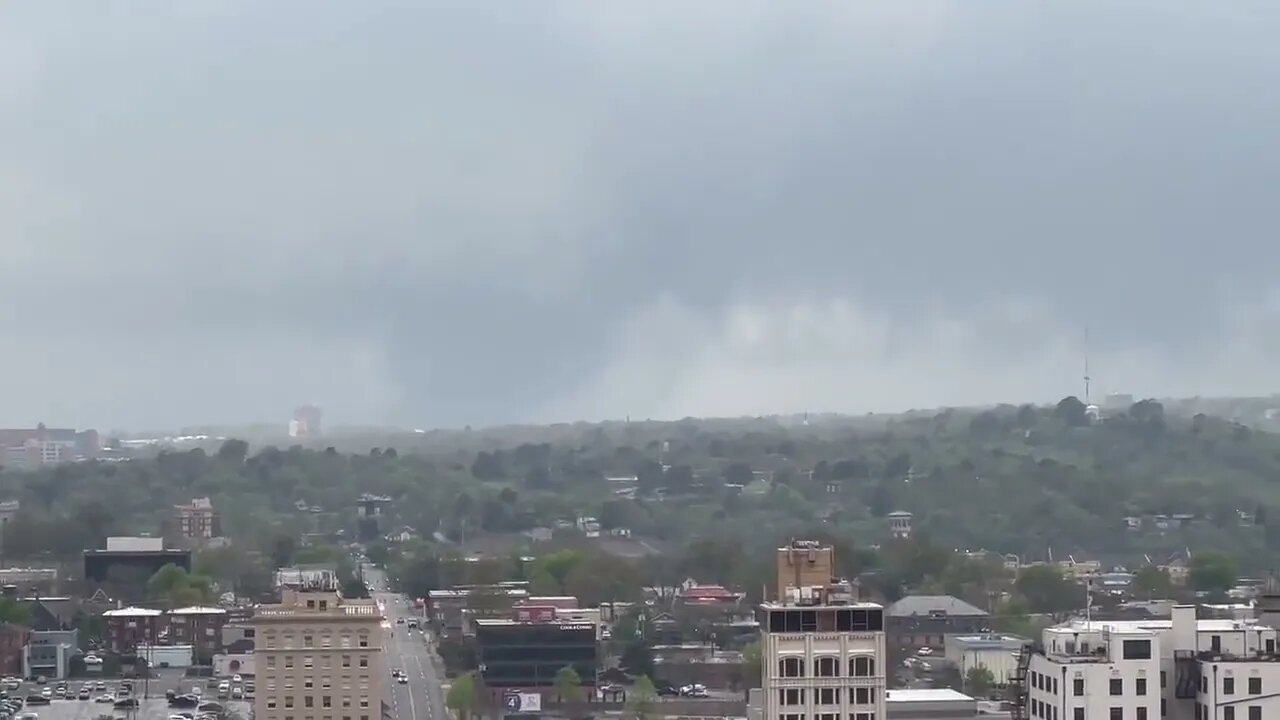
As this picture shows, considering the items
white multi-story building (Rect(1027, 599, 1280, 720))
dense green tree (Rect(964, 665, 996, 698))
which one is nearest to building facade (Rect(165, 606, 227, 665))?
dense green tree (Rect(964, 665, 996, 698))

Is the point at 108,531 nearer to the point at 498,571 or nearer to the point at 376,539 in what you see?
the point at 376,539

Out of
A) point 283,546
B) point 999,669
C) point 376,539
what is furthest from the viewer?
point 376,539

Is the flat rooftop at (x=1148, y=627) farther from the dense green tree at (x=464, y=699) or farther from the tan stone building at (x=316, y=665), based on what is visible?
the dense green tree at (x=464, y=699)

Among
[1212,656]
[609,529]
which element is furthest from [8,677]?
[609,529]

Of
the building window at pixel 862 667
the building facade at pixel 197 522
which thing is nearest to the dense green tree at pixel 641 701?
the building window at pixel 862 667

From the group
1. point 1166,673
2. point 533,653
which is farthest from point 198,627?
point 1166,673

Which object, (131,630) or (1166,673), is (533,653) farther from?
(1166,673)

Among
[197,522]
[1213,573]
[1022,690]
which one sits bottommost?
[1213,573]

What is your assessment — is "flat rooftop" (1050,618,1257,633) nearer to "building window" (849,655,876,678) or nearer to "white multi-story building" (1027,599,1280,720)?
"white multi-story building" (1027,599,1280,720)
